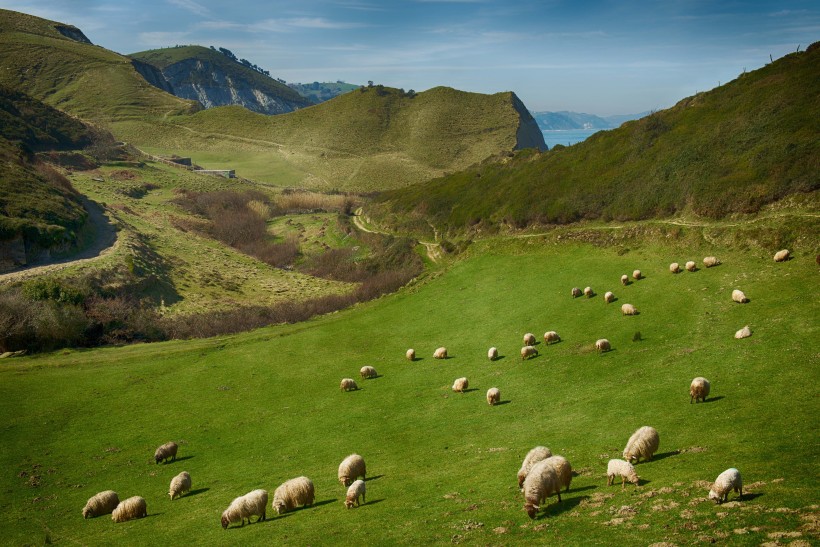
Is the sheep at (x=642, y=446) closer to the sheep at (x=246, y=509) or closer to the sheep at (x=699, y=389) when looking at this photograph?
the sheep at (x=699, y=389)

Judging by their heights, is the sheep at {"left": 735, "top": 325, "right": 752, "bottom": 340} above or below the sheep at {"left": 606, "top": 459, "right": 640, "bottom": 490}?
above

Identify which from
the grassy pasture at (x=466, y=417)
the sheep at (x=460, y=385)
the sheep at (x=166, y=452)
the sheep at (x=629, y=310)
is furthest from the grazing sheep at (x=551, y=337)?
the sheep at (x=166, y=452)

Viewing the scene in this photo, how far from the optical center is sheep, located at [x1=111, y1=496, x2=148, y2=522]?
2488 cm

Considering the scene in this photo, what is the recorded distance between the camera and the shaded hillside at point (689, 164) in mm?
51656

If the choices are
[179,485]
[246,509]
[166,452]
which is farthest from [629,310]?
[166,452]

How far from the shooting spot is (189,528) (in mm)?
22844

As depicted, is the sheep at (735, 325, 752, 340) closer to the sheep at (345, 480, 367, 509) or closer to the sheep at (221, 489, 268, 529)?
the sheep at (345, 480, 367, 509)

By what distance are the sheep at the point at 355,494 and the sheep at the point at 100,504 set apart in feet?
35.1

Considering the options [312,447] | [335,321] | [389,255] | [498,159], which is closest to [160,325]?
[335,321]

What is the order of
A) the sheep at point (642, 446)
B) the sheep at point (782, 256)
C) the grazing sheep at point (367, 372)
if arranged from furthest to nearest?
the grazing sheep at point (367, 372)
the sheep at point (782, 256)
the sheep at point (642, 446)

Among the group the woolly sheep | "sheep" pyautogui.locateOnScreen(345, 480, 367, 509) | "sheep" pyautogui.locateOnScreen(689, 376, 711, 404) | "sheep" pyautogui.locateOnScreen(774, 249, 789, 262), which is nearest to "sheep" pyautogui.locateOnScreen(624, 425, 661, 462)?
"sheep" pyautogui.locateOnScreen(689, 376, 711, 404)

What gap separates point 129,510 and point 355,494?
961 cm

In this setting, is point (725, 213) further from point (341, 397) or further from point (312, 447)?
point (312, 447)

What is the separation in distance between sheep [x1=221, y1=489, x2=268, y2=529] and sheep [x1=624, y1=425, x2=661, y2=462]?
42.8 ft
